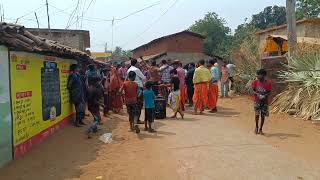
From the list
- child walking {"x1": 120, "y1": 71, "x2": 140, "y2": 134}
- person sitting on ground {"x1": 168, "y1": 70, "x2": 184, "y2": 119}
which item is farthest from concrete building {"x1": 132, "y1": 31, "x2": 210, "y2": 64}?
child walking {"x1": 120, "y1": 71, "x2": 140, "y2": 134}

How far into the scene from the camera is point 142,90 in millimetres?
12508

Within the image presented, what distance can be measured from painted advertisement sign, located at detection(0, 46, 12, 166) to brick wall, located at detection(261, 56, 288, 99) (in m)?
9.78

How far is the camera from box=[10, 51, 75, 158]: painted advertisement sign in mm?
8250

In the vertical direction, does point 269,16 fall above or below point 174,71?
above

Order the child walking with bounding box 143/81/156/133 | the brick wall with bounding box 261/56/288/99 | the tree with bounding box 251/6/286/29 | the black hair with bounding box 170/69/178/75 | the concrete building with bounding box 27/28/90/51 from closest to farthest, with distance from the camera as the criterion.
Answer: the child walking with bounding box 143/81/156/133 < the brick wall with bounding box 261/56/288/99 < the black hair with bounding box 170/69/178/75 < the concrete building with bounding box 27/28/90/51 < the tree with bounding box 251/6/286/29

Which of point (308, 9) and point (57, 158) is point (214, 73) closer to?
point (57, 158)

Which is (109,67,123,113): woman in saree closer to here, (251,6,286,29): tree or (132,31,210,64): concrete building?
(132,31,210,64): concrete building

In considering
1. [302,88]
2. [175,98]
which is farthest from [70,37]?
[302,88]

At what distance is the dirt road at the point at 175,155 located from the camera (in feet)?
24.3

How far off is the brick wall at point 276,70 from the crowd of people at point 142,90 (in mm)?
1869

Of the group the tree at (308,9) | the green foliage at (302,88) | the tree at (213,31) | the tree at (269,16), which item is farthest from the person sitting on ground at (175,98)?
the tree at (269,16)

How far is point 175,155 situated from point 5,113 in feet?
10.5

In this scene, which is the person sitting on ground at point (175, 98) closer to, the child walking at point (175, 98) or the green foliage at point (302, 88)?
the child walking at point (175, 98)

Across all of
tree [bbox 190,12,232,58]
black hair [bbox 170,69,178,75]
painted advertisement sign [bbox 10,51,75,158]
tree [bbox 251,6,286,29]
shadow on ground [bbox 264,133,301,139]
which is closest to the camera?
painted advertisement sign [bbox 10,51,75,158]
